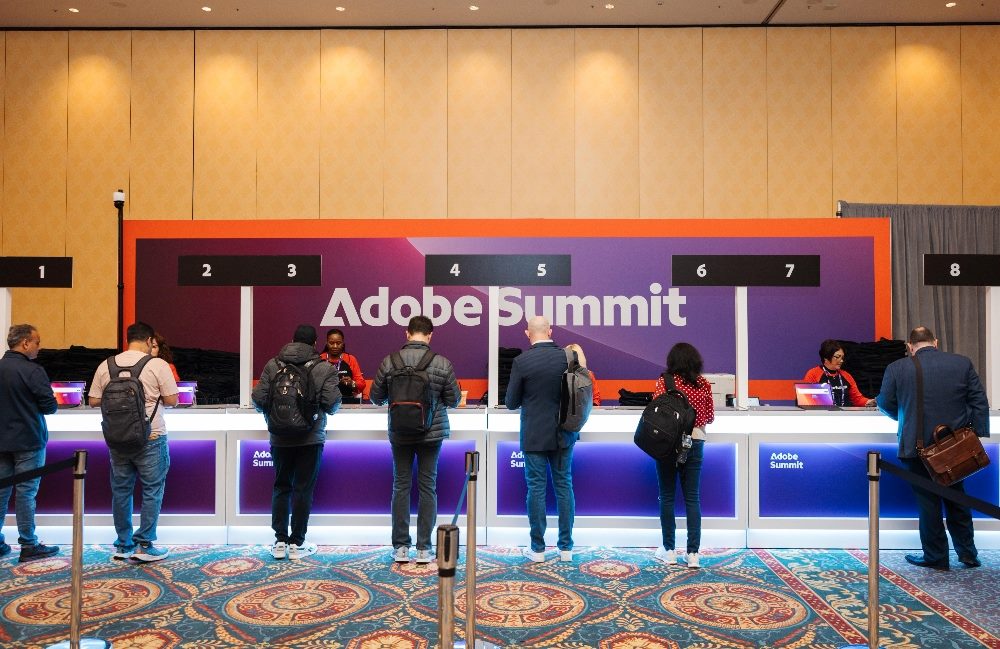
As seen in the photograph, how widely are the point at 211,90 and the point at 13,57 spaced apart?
235 centimetres

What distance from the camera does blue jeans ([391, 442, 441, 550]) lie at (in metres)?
4.20

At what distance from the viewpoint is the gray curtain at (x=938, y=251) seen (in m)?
7.68

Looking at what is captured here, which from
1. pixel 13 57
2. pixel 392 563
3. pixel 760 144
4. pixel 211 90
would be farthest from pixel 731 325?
pixel 13 57

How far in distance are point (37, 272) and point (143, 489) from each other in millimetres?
1879

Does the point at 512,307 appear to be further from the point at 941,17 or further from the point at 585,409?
the point at 941,17

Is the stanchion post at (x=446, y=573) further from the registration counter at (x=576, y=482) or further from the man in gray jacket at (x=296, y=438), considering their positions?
the registration counter at (x=576, y=482)

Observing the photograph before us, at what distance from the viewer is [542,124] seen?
787 centimetres

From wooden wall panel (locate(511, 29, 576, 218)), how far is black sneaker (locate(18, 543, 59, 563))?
5332 millimetres

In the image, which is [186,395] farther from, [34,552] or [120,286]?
[120,286]

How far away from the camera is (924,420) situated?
4148mm

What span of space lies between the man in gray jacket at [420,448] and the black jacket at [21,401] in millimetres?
2038

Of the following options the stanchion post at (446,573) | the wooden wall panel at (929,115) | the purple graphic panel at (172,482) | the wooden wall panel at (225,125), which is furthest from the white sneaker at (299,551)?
the wooden wall panel at (929,115)

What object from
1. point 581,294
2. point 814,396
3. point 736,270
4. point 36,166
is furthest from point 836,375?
point 36,166

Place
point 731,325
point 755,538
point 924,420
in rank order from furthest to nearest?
point 731,325
point 755,538
point 924,420
